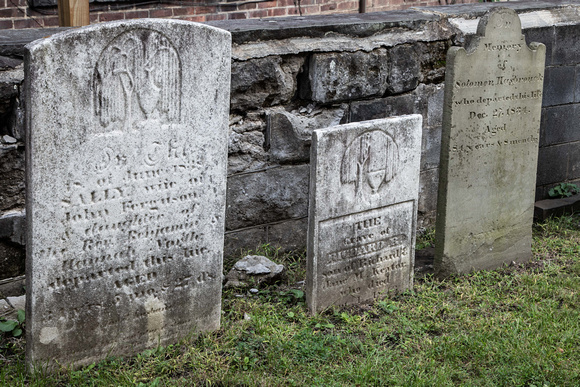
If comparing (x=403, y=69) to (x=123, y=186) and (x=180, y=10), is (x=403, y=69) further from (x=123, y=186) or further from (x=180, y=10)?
(x=180, y=10)

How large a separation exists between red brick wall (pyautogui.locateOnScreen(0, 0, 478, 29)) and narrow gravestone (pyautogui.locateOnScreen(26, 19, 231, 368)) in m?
4.15

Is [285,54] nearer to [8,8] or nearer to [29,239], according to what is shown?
[29,239]

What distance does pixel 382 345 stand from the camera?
3627 millimetres

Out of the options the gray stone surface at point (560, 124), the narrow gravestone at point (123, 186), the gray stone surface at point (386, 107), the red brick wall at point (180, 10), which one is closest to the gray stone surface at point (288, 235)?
the gray stone surface at point (386, 107)

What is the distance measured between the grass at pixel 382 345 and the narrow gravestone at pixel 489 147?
30 cm

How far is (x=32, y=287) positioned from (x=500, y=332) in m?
2.24

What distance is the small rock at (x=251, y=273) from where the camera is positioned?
415 cm

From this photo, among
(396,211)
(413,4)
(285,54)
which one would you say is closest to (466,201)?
(396,211)

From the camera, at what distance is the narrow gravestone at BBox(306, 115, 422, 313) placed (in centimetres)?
373

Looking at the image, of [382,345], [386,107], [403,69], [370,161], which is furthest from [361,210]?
[403,69]

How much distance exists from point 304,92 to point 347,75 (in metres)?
0.29

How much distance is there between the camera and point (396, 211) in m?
4.06

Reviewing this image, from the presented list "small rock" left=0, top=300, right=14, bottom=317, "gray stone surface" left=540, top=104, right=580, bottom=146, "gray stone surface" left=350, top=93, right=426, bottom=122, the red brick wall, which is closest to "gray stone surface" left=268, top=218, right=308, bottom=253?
"gray stone surface" left=350, top=93, right=426, bottom=122

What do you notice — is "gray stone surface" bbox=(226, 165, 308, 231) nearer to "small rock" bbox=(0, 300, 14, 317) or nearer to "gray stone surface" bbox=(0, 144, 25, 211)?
"gray stone surface" bbox=(0, 144, 25, 211)
